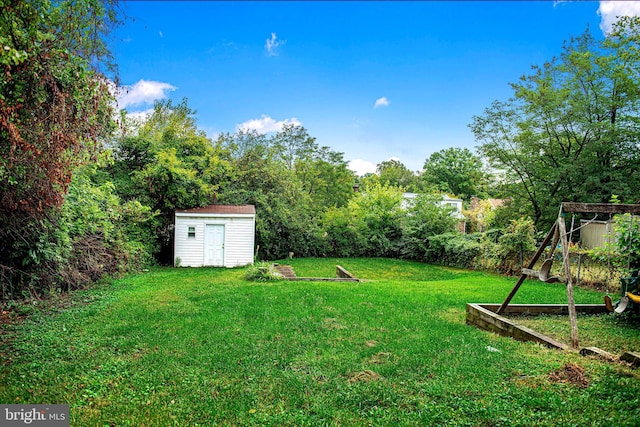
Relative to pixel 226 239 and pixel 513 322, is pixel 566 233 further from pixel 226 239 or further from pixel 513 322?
pixel 226 239

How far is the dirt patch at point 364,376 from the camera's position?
12.6 ft

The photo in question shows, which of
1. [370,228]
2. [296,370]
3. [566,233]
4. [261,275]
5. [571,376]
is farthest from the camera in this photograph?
[370,228]

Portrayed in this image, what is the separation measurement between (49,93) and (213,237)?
1122cm

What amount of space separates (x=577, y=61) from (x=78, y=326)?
19.1 m

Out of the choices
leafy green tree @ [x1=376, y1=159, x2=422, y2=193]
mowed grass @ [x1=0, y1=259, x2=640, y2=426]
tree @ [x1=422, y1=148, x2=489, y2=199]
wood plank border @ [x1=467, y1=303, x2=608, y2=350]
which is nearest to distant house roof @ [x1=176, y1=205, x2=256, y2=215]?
mowed grass @ [x1=0, y1=259, x2=640, y2=426]

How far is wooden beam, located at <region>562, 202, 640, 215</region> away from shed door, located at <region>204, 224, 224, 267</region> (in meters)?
12.9

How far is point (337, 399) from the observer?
11.2 ft

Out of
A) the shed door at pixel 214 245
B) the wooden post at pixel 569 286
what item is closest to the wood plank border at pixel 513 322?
the wooden post at pixel 569 286

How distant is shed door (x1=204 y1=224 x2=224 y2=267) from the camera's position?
15.3m

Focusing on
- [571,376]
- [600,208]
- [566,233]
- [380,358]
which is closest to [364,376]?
[380,358]

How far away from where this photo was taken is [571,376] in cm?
364

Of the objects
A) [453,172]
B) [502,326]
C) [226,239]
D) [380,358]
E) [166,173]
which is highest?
[453,172]

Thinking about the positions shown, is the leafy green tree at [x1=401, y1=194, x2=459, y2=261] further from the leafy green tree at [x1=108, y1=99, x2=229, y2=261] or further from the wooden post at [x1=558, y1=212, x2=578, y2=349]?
the wooden post at [x1=558, y1=212, x2=578, y2=349]

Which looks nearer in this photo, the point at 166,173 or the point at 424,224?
the point at 166,173
